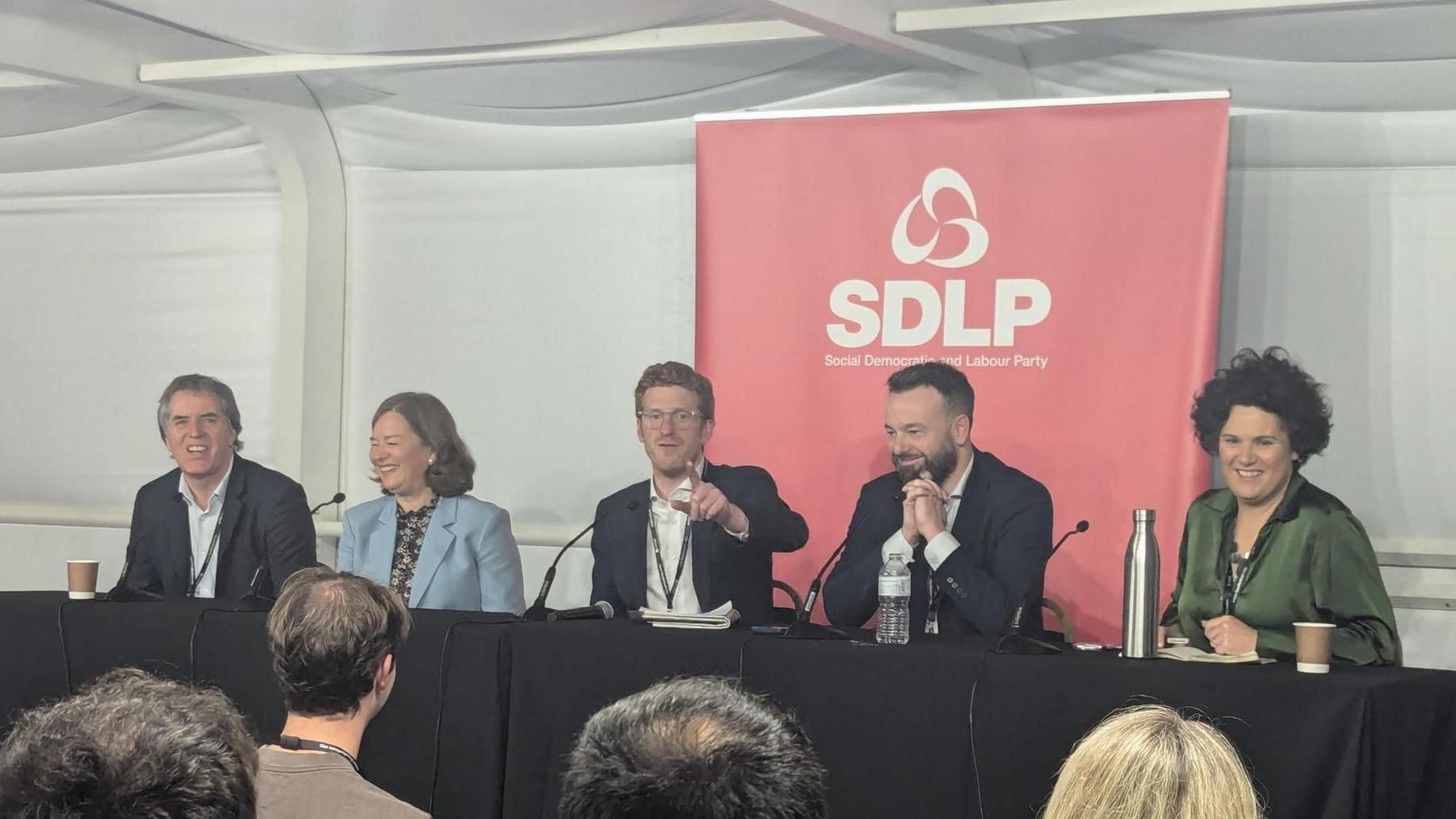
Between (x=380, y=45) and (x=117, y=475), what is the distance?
7.61ft

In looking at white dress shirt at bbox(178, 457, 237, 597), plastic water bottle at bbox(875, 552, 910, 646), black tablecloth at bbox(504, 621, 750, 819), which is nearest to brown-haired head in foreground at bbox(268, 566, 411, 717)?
black tablecloth at bbox(504, 621, 750, 819)

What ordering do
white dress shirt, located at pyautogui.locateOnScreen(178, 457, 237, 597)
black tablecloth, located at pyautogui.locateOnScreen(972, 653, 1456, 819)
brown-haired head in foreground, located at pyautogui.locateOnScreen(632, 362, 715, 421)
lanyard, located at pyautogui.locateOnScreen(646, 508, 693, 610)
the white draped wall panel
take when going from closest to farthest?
black tablecloth, located at pyautogui.locateOnScreen(972, 653, 1456, 819), lanyard, located at pyautogui.locateOnScreen(646, 508, 693, 610), brown-haired head in foreground, located at pyautogui.locateOnScreen(632, 362, 715, 421), white dress shirt, located at pyautogui.locateOnScreen(178, 457, 237, 597), the white draped wall panel

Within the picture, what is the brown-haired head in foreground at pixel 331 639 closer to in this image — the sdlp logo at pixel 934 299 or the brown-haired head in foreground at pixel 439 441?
the brown-haired head in foreground at pixel 439 441

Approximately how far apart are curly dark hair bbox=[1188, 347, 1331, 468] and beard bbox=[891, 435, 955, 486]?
59 cm

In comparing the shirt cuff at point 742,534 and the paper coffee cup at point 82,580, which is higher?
the shirt cuff at point 742,534

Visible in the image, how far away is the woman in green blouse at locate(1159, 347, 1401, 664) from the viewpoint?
9.84 ft

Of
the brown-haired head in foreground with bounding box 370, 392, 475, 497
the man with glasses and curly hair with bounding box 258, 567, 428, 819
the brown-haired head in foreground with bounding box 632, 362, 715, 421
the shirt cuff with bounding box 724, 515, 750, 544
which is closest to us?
the man with glasses and curly hair with bounding box 258, 567, 428, 819

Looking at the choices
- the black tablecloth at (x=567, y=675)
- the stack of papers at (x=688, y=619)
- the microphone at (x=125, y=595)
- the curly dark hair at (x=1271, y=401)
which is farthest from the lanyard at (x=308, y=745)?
the curly dark hair at (x=1271, y=401)

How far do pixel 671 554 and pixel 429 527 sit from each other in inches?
26.7

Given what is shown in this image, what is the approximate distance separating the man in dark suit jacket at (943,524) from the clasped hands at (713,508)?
11.0 inches

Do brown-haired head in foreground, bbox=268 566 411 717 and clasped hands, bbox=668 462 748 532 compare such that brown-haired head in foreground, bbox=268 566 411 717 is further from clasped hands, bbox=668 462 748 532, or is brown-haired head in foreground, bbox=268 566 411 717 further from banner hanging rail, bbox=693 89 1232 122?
banner hanging rail, bbox=693 89 1232 122

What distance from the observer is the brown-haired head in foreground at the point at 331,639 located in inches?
85.1

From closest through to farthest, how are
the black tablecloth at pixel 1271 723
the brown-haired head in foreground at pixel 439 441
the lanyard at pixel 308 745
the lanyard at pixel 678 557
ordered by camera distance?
the lanyard at pixel 308 745
the black tablecloth at pixel 1271 723
the lanyard at pixel 678 557
the brown-haired head in foreground at pixel 439 441

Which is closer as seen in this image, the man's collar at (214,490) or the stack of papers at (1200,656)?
the stack of papers at (1200,656)
